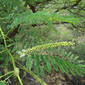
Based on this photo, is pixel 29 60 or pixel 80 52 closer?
pixel 29 60

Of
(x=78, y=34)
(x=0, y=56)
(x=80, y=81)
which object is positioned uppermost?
(x=0, y=56)

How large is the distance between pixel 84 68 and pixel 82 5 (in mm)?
1689

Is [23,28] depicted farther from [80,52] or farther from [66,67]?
[80,52]

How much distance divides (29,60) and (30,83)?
3658 mm

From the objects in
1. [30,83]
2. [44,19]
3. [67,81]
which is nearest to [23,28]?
[44,19]


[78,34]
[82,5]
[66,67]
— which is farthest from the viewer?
[78,34]

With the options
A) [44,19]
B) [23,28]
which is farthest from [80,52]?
[44,19]

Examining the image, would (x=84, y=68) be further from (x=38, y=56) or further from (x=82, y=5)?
(x=82, y=5)

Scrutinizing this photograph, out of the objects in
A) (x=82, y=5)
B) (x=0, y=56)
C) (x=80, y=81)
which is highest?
(x=0, y=56)

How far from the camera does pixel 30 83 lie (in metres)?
4.20

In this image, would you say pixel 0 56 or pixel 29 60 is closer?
pixel 29 60

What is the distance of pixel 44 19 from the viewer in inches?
25.5

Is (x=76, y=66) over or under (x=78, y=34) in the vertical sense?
over

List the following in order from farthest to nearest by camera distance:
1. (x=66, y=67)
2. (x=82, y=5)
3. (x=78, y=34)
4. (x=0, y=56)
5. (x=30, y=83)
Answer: (x=30, y=83) < (x=78, y=34) < (x=82, y=5) < (x=0, y=56) < (x=66, y=67)
